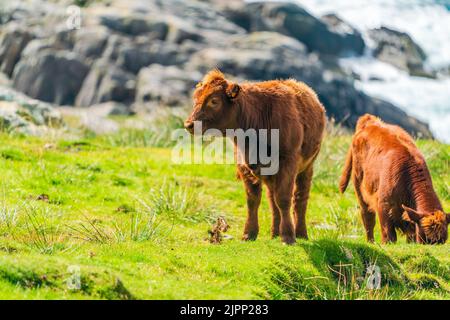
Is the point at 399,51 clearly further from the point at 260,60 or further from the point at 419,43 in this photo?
the point at 260,60

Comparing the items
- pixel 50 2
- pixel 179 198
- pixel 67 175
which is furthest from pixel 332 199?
pixel 50 2

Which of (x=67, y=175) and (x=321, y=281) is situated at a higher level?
(x=321, y=281)

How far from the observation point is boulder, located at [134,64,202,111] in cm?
8025

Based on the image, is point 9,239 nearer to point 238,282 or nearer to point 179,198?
point 238,282

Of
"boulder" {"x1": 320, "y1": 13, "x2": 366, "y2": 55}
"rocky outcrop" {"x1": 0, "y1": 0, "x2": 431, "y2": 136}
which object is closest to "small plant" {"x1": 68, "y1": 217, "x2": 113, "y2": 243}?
"rocky outcrop" {"x1": 0, "y1": 0, "x2": 431, "y2": 136}

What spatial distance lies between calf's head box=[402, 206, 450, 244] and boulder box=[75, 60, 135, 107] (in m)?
74.4

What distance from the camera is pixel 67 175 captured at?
16703mm

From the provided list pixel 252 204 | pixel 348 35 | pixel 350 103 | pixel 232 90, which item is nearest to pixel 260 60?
pixel 350 103

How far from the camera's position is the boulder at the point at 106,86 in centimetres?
8656

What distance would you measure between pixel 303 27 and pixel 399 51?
46.7 feet

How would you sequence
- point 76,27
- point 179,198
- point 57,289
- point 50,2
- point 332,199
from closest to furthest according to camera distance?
point 57,289, point 179,198, point 332,199, point 76,27, point 50,2

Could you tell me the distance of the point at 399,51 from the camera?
10606cm

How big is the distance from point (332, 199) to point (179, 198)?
4.22 metres

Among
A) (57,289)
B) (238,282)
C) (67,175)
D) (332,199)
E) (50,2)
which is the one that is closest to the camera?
(57,289)
